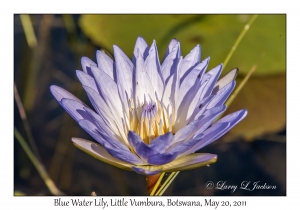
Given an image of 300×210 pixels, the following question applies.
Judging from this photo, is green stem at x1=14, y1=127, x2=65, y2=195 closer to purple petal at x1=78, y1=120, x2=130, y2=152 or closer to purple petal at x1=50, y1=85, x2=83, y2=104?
purple petal at x1=50, y1=85, x2=83, y2=104

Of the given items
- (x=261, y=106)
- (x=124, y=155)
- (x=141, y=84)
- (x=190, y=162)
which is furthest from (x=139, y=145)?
(x=261, y=106)

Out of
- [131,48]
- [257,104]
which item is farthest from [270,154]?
[131,48]

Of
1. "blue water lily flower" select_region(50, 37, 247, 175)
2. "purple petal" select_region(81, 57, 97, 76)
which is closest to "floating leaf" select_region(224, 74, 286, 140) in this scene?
"blue water lily flower" select_region(50, 37, 247, 175)

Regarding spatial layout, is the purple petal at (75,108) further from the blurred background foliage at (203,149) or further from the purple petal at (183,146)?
the blurred background foliage at (203,149)

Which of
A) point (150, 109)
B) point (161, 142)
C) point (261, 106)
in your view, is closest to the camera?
point (161, 142)

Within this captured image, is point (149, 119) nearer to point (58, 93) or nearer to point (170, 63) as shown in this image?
point (170, 63)
